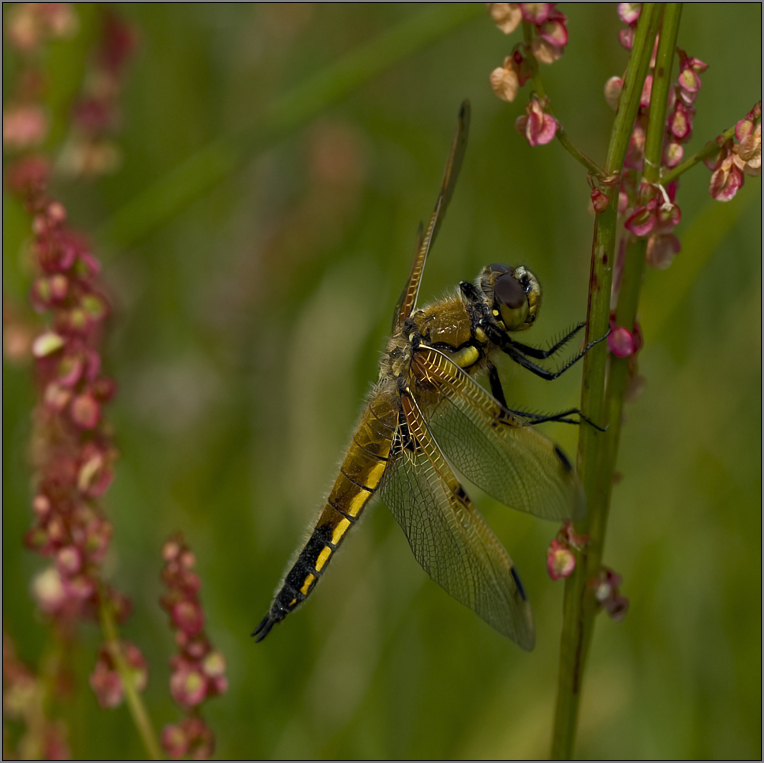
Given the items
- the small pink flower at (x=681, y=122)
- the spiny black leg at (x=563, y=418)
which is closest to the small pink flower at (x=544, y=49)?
the small pink flower at (x=681, y=122)

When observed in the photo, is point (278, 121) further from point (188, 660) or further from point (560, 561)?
point (560, 561)

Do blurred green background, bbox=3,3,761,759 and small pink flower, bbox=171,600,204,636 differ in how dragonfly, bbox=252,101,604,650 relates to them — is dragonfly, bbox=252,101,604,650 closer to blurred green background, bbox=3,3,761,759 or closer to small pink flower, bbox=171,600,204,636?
small pink flower, bbox=171,600,204,636

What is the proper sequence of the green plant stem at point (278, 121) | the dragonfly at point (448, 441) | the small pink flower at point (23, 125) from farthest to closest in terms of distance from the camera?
the green plant stem at point (278, 121)
the small pink flower at point (23, 125)
the dragonfly at point (448, 441)

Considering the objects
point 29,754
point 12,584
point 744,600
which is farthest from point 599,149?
point 29,754

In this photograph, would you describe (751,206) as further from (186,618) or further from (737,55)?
(186,618)

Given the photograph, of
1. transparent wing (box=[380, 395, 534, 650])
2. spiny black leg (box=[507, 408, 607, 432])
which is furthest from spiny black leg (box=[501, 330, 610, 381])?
transparent wing (box=[380, 395, 534, 650])

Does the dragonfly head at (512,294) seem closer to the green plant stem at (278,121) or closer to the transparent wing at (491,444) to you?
the transparent wing at (491,444)
